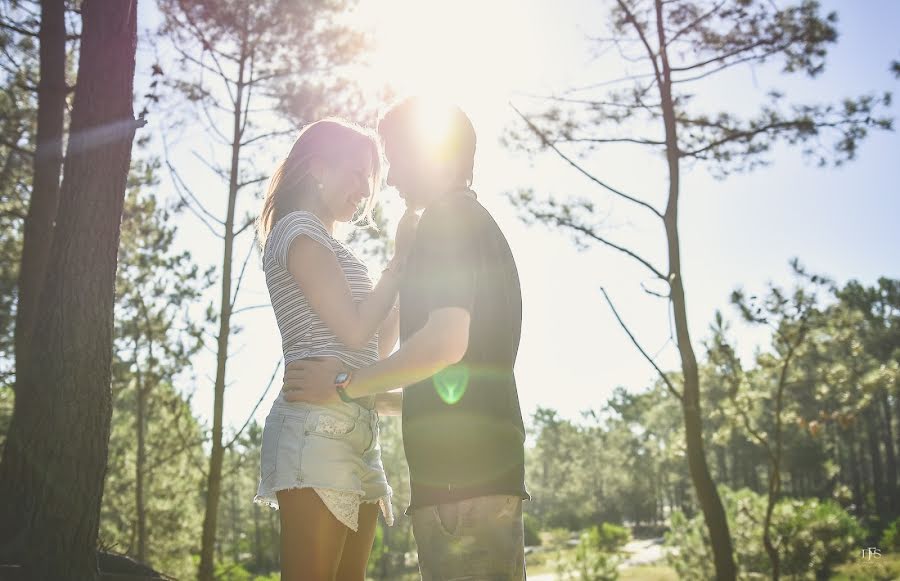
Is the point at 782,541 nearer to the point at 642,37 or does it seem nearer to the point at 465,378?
the point at 642,37

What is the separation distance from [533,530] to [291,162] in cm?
4740

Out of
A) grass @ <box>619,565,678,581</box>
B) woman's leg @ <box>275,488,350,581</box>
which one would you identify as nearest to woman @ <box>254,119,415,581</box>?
woman's leg @ <box>275,488,350,581</box>

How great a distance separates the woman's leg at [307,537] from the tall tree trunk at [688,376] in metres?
5.51

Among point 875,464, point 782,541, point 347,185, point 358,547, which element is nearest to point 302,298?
point 347,185

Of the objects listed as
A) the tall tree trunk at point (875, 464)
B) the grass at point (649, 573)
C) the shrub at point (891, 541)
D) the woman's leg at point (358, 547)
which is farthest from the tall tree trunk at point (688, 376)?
the tall tree trunk at point (875, 464)

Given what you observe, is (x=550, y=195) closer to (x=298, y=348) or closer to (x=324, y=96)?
(x=324, y=96)

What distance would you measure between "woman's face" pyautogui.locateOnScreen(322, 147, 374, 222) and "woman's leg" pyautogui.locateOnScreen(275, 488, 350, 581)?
29.5 inches

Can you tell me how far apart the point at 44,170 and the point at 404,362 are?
6.07 metres

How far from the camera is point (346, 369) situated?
166cm

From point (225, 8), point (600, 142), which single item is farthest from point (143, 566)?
point (600, 142)

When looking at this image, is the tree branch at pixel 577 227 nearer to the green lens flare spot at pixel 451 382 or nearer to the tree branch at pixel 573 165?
the tree branch at pixel 573 165

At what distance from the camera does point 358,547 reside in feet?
6.02

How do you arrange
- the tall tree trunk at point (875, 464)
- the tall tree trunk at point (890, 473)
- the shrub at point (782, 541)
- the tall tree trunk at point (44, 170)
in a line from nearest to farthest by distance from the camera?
the tall tree trunk at point (44, 170) < the shrub at point (782, 541) < the tall tree trunk at point (890, 473) < the tall tree trunk at point (875, 464)

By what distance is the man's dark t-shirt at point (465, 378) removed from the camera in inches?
57.4
